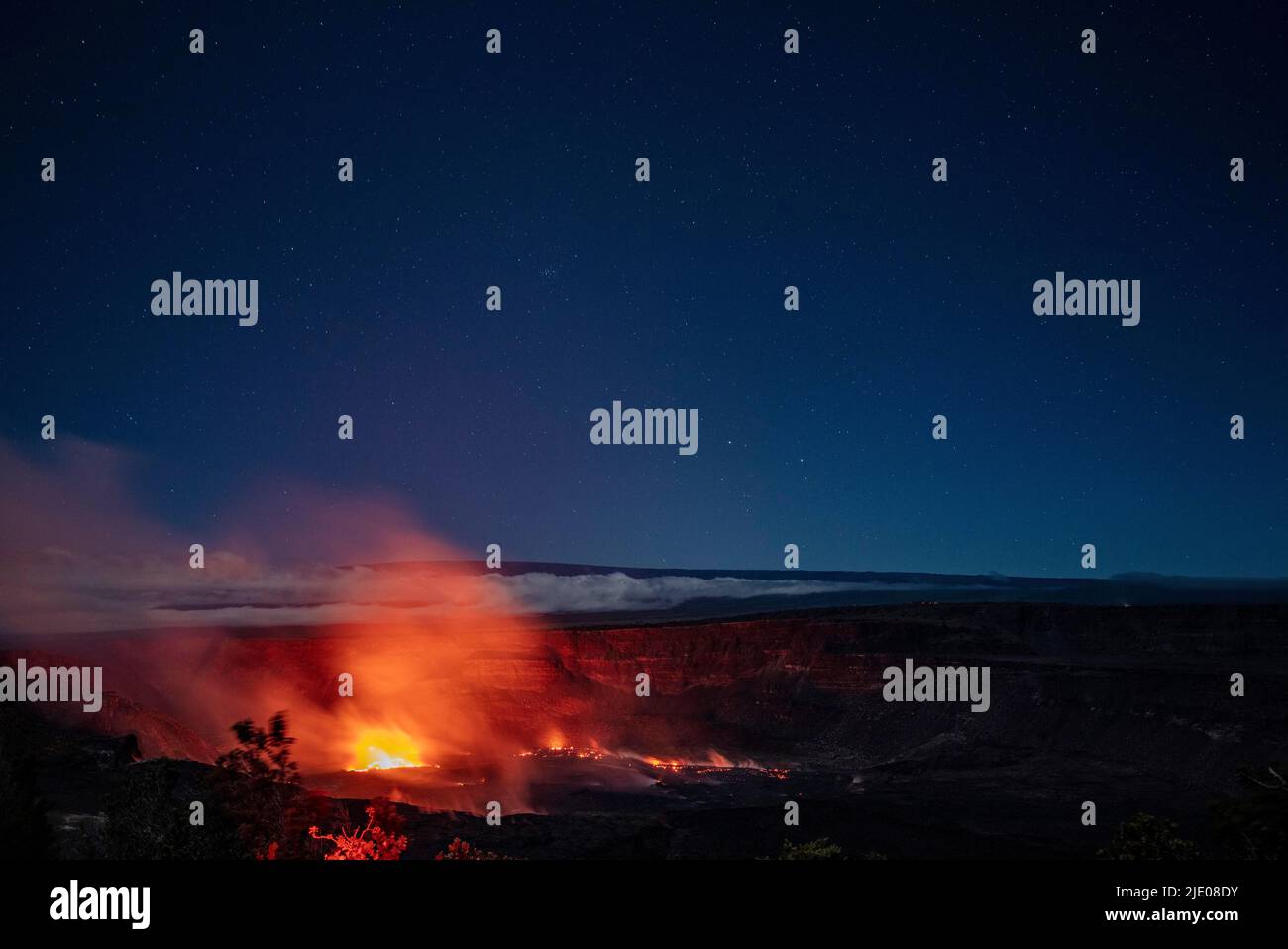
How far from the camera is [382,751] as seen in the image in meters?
91.6

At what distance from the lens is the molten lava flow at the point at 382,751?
85.0m

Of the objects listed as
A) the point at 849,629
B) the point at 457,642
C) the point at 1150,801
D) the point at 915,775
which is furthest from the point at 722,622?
the point at 1150,801

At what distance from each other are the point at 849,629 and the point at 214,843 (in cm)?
8721

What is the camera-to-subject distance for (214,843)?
63.9 feet
